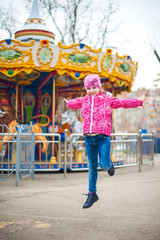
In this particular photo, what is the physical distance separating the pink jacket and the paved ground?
119cm

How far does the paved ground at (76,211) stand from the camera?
3352 mm

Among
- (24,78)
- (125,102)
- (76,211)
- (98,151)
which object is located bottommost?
(76,211)

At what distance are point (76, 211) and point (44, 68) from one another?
18.3 ft

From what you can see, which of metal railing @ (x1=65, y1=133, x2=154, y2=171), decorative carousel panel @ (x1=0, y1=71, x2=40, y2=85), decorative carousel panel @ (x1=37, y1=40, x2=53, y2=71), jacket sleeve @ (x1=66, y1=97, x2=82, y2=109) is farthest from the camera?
decorative carousel panel @ (x1=0, y1=71, x2=40, y2=85)

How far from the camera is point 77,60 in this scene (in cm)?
924

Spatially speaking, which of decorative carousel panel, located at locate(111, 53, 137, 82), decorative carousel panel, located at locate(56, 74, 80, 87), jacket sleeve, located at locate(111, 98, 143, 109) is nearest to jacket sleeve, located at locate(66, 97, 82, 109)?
jacket sleeve, located at locate(111, 98, 143, 109)

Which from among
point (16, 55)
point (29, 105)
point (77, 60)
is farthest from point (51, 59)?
point (29, 105)

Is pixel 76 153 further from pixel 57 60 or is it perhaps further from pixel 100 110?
pixel 100 110

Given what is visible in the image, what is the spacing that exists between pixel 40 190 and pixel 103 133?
3.23 meters

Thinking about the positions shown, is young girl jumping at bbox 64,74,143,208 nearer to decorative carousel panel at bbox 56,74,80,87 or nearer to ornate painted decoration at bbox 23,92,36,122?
decorative carousel panel at bbox 56,74,80,87

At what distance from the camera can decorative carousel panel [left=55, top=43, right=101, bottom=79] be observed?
357 inches

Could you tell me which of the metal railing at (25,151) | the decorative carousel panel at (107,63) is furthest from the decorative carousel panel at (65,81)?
the metal railing at (25,151)

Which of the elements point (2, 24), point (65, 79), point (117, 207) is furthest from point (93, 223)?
point (2, 24)

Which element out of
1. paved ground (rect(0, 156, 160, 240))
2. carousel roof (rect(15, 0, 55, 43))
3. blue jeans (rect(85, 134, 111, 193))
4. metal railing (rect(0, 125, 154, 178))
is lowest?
paved ground (rect(0, 156, 160, 240))
